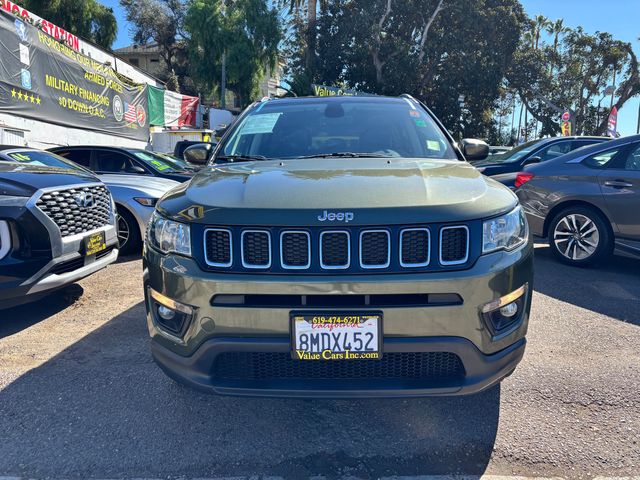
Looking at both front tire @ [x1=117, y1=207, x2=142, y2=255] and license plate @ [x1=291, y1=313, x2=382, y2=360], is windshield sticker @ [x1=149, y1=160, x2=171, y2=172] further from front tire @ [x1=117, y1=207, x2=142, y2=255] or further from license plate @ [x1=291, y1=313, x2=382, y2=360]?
license plate @ [x1=291, y1=313, x2=382, y2=360]

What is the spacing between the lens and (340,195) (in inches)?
86.3

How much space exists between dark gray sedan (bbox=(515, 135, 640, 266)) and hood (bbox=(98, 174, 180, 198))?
15.0ft

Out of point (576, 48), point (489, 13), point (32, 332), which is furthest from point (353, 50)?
point (32, 332)

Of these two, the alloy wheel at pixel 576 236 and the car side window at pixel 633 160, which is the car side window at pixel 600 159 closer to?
the car side window at pixel 633 160

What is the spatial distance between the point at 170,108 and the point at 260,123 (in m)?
20.7

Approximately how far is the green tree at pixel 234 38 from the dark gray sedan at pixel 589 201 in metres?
28.0

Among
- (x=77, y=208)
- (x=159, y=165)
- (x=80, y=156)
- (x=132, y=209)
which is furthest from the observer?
(x=159, y=165)

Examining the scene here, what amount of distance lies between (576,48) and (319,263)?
1706 inches

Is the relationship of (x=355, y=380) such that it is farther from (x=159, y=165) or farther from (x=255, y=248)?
(x=159, y=165)

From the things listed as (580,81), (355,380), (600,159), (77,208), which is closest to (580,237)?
(600,159)

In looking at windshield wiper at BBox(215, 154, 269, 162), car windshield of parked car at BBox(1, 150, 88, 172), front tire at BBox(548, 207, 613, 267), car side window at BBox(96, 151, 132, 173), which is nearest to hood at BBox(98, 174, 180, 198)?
car windshield of parked car at BBox(1, 150, 88, 172)

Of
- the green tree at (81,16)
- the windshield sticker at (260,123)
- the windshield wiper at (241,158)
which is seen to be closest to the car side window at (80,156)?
the windshield sticker at (260,123)

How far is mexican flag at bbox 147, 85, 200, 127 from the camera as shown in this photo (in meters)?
20.1

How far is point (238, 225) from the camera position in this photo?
210 cm
